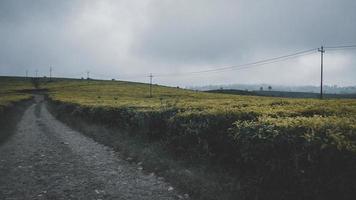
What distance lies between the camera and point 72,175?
36.9 feet

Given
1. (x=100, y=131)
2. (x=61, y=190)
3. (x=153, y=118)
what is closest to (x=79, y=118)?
(x=100, y=131)

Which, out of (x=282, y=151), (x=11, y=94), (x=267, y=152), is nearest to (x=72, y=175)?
(x=267, y=152)

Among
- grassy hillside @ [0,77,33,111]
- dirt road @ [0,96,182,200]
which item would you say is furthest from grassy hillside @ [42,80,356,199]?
grassy hillside @ [0,77,33,111]

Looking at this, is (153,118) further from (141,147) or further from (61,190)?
(61,190)

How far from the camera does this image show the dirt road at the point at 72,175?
368 inches

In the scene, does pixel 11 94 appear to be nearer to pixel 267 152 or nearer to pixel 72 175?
pixel 72 175

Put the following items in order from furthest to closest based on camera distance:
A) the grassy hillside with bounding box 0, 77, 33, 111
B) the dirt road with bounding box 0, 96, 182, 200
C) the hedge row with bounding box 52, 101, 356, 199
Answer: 1. the grassy hillside with bounding box 0, 77, 33, 111
2. the dirt road with bounding box 0, 96, 182, 200
3. the hedge row with bounding box 52, 101, 356, 199

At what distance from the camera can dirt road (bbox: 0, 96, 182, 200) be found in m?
9.34

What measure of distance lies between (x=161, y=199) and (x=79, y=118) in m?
23.9

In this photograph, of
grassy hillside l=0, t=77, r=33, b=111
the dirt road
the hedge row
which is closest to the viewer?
the hedge row

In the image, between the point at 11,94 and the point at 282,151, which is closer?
the point at 282,151

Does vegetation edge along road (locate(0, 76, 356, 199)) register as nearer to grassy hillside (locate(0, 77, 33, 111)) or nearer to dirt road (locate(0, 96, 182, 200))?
dirt road (locate(0, 96, 182, 200))

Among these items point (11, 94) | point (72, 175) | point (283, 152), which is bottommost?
point (72, 175)

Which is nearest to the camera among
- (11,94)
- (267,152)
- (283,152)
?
(283,152)
